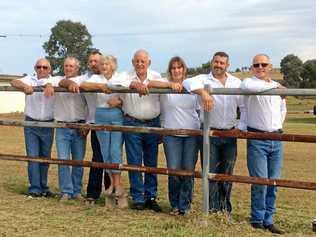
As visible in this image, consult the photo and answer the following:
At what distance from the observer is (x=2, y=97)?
193 ft

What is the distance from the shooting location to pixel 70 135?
25.4ft

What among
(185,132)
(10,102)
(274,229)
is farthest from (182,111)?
(10,102)

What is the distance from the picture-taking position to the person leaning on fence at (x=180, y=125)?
662cm

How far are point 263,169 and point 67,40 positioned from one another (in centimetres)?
9581

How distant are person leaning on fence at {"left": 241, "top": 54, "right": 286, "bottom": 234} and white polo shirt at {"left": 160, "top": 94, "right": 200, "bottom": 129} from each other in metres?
0.62

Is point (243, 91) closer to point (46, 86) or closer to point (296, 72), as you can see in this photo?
point (46, 86)

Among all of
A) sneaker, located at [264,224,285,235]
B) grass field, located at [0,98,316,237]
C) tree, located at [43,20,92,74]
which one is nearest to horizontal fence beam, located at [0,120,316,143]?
grass field, located at [0,98,316,237]

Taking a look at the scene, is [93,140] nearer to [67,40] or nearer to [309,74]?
[309,74]

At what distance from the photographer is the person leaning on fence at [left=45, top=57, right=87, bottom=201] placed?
7621 millimetres

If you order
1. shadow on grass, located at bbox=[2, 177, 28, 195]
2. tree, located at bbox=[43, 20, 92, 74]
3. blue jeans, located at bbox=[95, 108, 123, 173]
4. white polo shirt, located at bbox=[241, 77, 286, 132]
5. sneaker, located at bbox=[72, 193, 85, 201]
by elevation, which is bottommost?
shadow on grass, located at bbox=[2, 177, 28, 195]

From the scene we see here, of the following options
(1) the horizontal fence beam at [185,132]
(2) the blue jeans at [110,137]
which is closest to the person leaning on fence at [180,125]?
(1) the horizontal fence beam at [185,132]

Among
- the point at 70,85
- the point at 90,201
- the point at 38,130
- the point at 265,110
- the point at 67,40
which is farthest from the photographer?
the point at 67,40

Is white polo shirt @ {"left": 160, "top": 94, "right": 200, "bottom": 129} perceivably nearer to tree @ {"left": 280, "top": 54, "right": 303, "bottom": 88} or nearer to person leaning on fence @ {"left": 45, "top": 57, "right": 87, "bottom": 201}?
person leaning on fence @ {"left": 45, "top": 57, "right": 87, "bottom": 201}

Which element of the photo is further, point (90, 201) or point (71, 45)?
point (71, 45)
